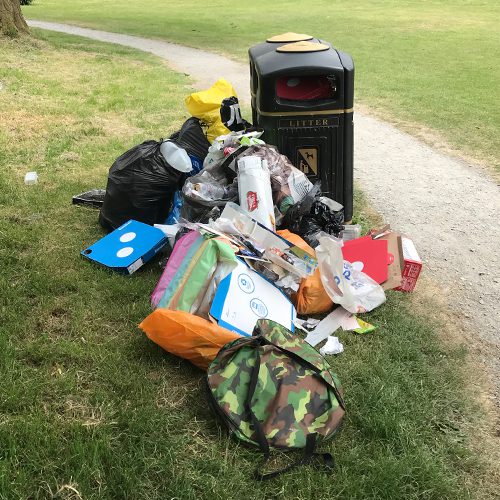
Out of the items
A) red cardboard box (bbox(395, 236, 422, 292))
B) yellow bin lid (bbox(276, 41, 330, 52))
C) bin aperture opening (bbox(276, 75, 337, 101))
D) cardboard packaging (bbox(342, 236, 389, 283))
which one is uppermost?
yellow bin lid (bbox(276, 41, 330, 52))

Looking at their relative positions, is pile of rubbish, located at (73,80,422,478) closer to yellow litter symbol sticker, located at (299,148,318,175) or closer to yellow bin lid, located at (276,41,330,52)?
yellow litter symbol sticker, located at (299,148,318,175)

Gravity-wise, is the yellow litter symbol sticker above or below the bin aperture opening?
below

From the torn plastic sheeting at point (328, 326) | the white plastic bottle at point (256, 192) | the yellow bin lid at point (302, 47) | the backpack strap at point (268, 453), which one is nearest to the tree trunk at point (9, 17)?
the yellow bin lid at point (302, 47)

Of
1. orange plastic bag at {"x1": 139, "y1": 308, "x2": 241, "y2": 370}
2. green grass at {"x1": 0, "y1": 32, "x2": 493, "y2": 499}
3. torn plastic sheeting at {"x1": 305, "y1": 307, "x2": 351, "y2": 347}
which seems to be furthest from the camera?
torn plastic sheeting at {"x1": 305, "y1": 307, "x2": 351, "y2": 347}

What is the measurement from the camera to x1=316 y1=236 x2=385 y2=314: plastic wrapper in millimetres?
3178

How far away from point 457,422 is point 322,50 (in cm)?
255

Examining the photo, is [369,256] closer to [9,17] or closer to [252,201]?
[252,201]

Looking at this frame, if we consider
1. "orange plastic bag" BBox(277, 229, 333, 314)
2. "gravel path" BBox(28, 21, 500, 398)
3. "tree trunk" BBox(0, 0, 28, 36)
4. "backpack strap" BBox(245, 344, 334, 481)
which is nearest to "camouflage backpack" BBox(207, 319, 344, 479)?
"backpack strap" BBox(245, 344, 334, 481)

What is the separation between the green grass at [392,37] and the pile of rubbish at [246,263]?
3169 millimetres

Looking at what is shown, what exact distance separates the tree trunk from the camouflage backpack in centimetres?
1156

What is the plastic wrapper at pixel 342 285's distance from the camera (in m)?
3.18

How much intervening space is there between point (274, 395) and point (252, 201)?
1504mm

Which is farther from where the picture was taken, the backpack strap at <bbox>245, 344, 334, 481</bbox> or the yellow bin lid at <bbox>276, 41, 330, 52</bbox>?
the yellow bin lid at <bbox>276, 41, 330, 52</bbox>

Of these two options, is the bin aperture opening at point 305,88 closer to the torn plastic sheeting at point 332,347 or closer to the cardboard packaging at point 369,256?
the cardboard packaging at point 369,256
